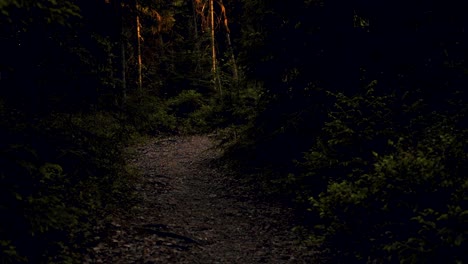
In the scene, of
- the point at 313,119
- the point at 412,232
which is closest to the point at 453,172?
the point at 412,232

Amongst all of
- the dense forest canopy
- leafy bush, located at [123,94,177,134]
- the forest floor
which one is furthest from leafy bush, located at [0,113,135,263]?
leafy bush, located at [123,94,177,134]

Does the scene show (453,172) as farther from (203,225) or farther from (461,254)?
(203,225)

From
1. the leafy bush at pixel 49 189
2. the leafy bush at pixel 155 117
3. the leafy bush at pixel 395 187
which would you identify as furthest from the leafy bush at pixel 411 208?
the leafy bush at pixel 155 117

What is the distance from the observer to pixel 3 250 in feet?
15.9

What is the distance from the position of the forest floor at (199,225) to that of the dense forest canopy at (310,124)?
527 mm

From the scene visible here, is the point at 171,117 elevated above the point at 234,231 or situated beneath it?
elevated above

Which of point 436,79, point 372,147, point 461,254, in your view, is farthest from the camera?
point 436,79

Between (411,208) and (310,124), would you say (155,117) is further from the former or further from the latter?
(411,208)

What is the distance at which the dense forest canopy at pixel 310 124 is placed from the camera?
5.54 metres

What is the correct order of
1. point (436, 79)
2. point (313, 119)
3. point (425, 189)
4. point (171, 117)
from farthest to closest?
point (171, 117) → point (313, 119) → point (436, 79) → point (425, 189)

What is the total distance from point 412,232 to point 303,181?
3874 mm

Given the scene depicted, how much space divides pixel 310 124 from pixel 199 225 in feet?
12.0

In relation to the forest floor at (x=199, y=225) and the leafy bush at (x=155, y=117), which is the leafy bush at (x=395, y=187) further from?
the leafy bush at (x=155, y=117)

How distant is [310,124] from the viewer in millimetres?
10523
